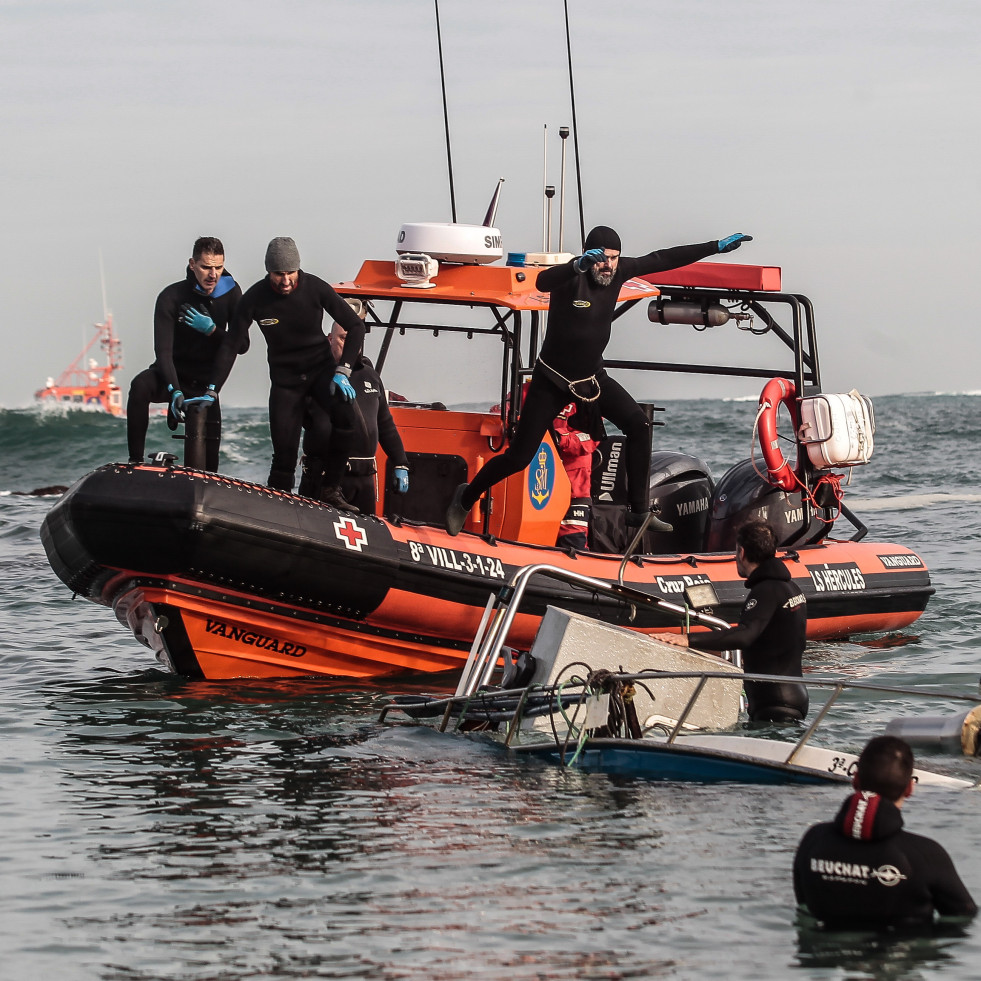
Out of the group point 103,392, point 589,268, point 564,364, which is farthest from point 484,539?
point 103,392

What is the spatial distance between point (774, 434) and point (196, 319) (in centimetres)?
390

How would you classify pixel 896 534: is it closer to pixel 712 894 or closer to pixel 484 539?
pixel 484 539

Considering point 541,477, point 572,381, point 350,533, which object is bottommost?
point 350,533

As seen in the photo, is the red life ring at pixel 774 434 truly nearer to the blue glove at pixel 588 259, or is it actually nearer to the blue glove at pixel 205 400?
the blue glove at pixel 588 259

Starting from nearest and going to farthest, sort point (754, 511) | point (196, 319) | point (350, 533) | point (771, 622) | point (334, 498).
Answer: point (771, 622) → point (350, 533) → point (196, 319) → point (334, 498) → point (754, 511)

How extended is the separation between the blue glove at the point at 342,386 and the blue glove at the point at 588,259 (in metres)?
1.44

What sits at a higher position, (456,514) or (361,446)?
(361,446)

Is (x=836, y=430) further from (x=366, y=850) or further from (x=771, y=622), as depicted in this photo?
(x=366, y=850)

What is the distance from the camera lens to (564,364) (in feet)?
28.9

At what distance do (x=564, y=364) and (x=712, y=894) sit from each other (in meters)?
4.39

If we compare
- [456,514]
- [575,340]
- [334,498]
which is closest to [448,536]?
[456,514]

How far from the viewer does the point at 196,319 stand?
8766 mm

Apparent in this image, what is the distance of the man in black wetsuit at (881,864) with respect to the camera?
14.4 ft

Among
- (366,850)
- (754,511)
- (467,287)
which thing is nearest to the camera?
(366,850)
